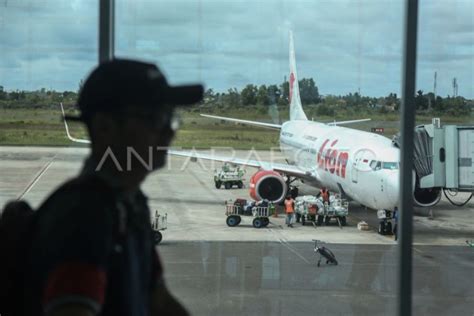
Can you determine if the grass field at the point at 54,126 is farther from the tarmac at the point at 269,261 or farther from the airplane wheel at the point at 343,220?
the airplane wheel at the point at 343,220

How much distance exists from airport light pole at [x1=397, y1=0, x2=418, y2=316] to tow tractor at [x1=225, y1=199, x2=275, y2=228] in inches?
144

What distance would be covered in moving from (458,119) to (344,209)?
352 cm

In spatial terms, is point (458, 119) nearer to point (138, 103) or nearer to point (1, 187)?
point (1, 187)

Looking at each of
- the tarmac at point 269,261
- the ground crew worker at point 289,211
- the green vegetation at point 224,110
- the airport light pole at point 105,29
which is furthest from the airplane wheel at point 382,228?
the airport light pole at point 105,29

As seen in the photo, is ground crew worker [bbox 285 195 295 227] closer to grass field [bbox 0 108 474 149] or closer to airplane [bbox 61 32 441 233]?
airplane [bbox 61 32 441 233]

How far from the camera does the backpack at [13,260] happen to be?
1.05 meters

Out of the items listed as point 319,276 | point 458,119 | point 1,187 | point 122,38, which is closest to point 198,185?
point 319,276

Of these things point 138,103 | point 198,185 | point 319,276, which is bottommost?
point 319,276

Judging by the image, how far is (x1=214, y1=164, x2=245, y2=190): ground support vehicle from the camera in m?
7.57

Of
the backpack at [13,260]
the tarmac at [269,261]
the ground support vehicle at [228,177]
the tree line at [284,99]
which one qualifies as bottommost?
the tarmac at [269,261]

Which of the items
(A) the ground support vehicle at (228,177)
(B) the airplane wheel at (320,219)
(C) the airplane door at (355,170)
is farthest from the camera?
(C) the airplane door at (355,170)

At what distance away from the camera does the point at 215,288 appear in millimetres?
4152

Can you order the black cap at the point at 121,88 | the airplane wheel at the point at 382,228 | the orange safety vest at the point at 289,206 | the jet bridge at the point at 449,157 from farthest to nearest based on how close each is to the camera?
the orange safety vest at the point at 289,206, the airplane wheel at the point at 382,228, the jet bridge at the point at 449,157, the black cap at the point at 121,88

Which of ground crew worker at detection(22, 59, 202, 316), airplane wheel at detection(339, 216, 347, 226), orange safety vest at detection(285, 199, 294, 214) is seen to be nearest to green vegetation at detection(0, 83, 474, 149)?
ground crew worker at detection(22, 59, 202, 316)
